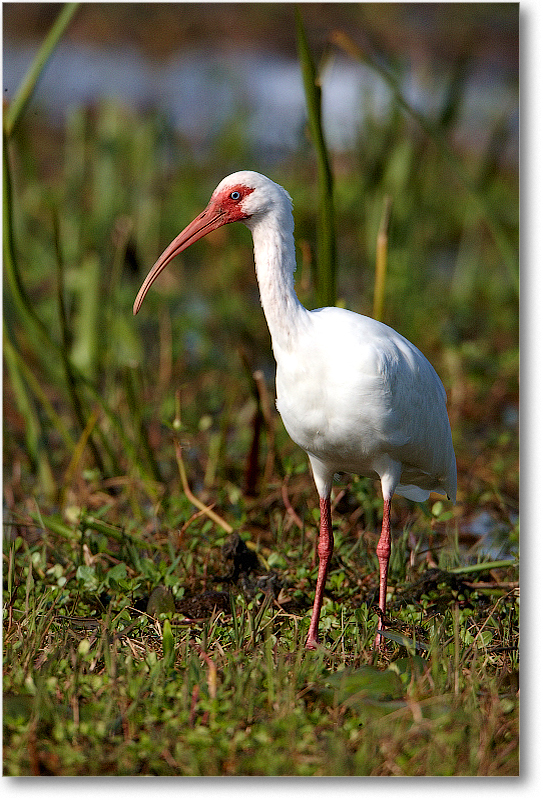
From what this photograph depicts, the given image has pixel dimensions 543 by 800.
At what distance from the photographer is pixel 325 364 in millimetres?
3094

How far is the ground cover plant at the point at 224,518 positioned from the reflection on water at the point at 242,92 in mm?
621

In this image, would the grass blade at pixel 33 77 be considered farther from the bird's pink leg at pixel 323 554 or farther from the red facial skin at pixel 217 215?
the bird's pink leg at pixel 323 554

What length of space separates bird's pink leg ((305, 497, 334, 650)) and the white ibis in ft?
0.48

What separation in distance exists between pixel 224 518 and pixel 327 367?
148 centimetres

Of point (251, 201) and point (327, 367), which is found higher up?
point (251, 201)

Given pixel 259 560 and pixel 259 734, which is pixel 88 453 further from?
pixel 259 734

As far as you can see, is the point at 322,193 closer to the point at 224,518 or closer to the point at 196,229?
the point at 196,229

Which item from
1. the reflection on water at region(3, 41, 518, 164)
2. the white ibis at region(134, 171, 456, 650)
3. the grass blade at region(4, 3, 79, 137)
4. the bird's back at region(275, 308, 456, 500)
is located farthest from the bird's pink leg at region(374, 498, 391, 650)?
the reflection on water at region(3, 41, 518, 164)

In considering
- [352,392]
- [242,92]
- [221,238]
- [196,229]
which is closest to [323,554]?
[352,392]

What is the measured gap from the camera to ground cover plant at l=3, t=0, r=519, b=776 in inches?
110

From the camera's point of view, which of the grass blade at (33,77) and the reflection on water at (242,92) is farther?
the reflection on water at (242,92)

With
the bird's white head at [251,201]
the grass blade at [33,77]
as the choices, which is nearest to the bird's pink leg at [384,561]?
the bird's white head at [251,201]

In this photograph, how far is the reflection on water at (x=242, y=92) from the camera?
7672 millimetres

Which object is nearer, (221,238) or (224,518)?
(224,518)
